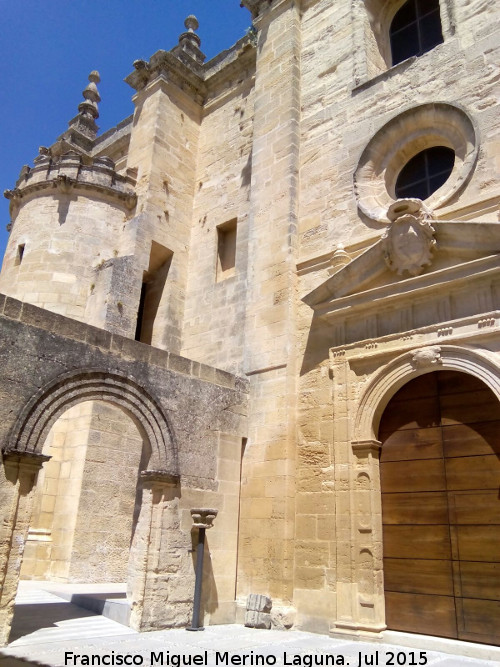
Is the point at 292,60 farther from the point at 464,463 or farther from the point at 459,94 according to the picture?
A: the point at 464,463

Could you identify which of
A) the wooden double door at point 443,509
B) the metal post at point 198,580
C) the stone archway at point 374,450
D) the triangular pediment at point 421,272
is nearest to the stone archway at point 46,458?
the metal post at point 198,580

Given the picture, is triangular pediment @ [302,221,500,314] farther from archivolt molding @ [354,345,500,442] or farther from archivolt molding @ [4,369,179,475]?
archivolt molding @ [4,369,179,475]

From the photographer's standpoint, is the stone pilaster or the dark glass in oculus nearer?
the stone pilaster

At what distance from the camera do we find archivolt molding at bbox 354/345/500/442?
5.99 metres

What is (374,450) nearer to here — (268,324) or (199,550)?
(199,550)

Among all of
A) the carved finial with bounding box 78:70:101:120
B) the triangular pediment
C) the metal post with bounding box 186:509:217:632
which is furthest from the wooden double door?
the carved finial with bounding box 78:70:101:120

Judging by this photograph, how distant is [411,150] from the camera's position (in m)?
8.09

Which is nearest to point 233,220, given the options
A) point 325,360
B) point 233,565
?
point 325,360

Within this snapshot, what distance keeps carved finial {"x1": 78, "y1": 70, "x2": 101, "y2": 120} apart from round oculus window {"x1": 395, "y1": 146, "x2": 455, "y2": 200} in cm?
1283

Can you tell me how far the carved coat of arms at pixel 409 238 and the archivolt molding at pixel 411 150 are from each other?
20.3 inches

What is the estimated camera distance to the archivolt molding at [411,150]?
285 inches

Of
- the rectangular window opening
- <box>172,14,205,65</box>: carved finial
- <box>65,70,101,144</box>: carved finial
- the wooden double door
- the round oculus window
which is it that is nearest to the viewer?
the wooden double door

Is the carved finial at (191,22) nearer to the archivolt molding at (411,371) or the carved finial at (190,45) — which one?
the carved finial at (190,45)

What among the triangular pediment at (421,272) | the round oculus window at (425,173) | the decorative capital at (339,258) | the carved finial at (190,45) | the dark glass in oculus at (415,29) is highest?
the carved finial at (190,45)
